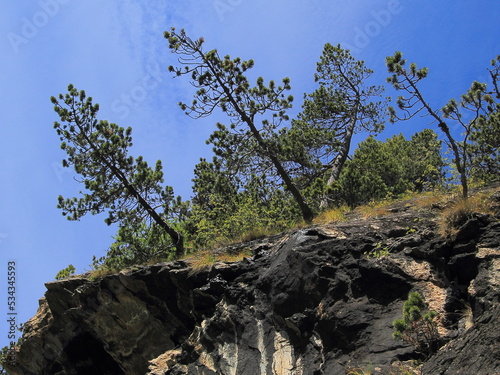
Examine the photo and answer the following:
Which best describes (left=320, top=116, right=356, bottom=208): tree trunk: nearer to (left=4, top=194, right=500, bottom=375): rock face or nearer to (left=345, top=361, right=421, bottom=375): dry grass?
(left=4, top=194, right=500, bottom=375): rock face

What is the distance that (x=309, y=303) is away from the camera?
10227mm

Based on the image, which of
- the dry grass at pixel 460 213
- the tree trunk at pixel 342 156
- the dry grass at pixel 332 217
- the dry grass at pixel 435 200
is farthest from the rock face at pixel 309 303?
the tree trunk at pixel 342 156

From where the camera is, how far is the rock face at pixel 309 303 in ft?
26.1

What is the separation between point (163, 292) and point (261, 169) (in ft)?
21.9

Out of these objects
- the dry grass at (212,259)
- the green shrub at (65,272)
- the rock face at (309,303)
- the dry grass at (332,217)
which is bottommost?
the rock face at (309,303)

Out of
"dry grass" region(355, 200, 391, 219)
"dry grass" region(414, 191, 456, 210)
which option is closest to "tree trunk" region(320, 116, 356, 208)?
"dry grass" region(355, 200, 391, 219)

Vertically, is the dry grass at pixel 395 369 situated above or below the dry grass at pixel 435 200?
below

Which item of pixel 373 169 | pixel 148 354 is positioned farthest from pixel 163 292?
pixel 373 169

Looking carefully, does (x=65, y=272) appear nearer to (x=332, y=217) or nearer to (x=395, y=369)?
(x=332, y=217)

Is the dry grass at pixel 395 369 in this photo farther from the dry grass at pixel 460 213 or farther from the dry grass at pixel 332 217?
the dry grass at pixel 332 217

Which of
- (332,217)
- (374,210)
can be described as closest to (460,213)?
(374,210)

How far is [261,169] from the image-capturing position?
62.1 ft

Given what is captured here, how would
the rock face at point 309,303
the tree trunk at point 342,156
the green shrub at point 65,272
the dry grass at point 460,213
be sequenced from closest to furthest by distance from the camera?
the rock face at point 309,303 < the dry grass at point 460,213 < the green shrub at point 65,272 < the tree trunk at point 342,156

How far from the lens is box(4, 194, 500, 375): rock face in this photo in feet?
26.1
